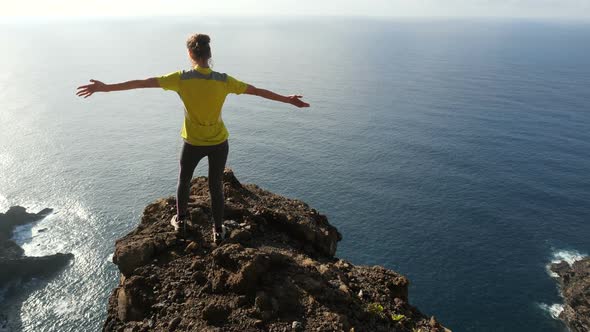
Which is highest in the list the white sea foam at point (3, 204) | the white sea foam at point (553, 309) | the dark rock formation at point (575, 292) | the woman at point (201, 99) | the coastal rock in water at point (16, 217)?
the woman at point (201, 99)

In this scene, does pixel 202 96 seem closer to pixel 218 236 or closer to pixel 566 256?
pixel 218 236

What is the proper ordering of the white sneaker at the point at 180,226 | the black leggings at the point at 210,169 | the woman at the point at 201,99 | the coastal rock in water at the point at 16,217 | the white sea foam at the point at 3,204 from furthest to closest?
the white sea foam at the point at 3,204, the coastal rock in water at the point at 16,217, the white sneaker at the point at 180,226, the black leggings at the point at 210,169, the woman at the point at 201,99

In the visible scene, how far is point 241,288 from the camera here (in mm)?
9094

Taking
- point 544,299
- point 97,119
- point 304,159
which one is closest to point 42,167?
point 97,119

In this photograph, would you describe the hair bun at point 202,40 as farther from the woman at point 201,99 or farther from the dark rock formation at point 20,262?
the dark rock formation at point 20,262

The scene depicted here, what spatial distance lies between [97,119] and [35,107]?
28.9 m

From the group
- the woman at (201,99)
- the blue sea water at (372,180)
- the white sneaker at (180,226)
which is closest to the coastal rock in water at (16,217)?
the blue sea water at (372,180)

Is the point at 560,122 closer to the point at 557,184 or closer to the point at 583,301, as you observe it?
the point at 557,184

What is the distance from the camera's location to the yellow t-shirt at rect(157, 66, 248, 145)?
8.66 meters

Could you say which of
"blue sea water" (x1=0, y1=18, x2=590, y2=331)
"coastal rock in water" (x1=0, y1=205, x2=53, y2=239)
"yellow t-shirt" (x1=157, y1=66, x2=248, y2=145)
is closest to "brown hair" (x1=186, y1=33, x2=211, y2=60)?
"yellow t-shirt" (x1=157, y1=66, x2=248, y2=145)

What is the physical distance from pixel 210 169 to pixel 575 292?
63269 mm

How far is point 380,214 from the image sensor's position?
7319cm

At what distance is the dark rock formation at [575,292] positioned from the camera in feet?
174

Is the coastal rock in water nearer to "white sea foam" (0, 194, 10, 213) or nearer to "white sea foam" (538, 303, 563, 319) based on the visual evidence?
"white sea foam" (0, 194, 10, 213)
